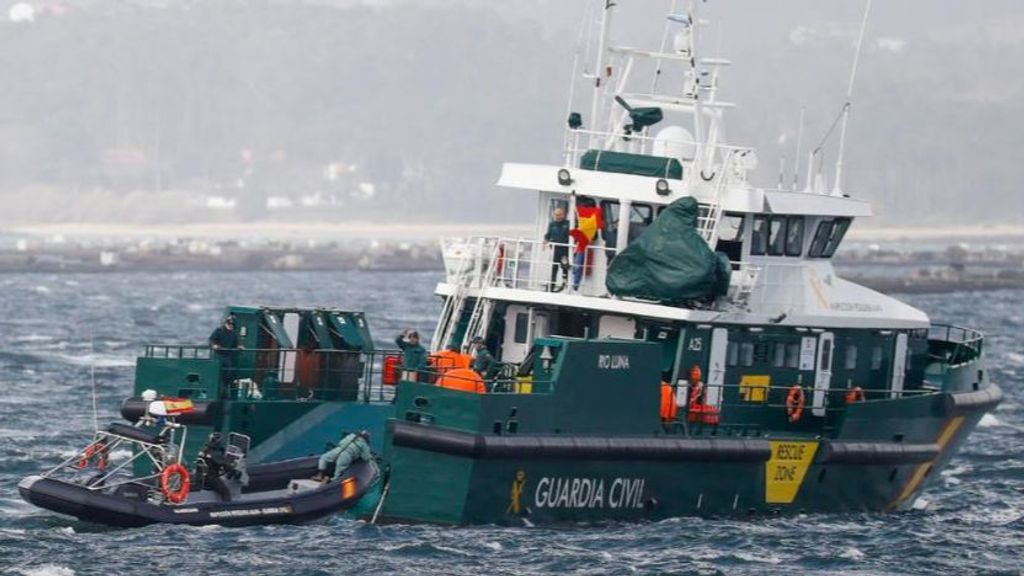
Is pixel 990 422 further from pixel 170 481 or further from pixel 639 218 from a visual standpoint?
pixel 170 481

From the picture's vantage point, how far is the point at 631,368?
25.4 m

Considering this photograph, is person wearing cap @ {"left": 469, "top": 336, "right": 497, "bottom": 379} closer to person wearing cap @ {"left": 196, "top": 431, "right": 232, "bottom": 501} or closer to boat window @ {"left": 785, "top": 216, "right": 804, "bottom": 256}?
person wearing cap @ {"left": 196, "top": 431, "right": 232, "bottom": 501}

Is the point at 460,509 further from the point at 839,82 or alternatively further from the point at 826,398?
the point at 839,82

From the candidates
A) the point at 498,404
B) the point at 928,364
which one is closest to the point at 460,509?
the point at 498,404

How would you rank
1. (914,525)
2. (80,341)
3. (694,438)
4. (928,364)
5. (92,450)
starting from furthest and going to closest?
(80,341) → (928,364) → (914,525) → (694,438) → (92,450)

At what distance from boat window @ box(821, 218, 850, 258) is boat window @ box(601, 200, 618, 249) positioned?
2932mm

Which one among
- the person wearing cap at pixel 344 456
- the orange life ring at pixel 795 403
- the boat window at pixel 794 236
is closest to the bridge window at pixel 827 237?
the boat window at pixel 794 236

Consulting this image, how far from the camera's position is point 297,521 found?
80.9ft

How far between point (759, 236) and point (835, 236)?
5.19ft

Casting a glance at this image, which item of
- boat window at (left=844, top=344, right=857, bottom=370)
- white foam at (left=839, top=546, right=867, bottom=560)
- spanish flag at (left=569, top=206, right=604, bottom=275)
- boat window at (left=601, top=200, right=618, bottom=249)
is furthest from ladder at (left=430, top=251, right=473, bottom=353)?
white foam at (left=839, top=546, right=867, bottom=560)

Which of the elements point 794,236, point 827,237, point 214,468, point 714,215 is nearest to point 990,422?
point 827,237

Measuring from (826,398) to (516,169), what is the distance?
15.5ft

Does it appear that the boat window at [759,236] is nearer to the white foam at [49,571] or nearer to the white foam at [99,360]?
the white foam at [49,571]

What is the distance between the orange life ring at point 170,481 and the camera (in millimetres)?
23859
